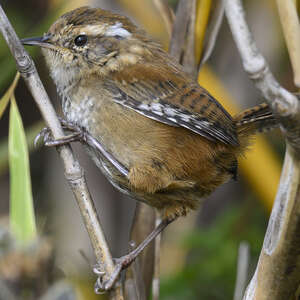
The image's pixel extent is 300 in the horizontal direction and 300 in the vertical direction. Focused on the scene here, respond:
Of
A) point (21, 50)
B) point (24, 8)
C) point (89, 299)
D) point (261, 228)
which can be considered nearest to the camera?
point (21, 50)

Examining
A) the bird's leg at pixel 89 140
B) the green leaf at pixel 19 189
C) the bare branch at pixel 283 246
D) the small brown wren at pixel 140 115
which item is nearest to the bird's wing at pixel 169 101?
the small brown wren at pixel 140 115

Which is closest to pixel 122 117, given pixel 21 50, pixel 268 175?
pixel 21 50

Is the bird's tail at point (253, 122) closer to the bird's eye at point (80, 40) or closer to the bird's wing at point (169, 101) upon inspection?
the bird's wing at point (169, 101)

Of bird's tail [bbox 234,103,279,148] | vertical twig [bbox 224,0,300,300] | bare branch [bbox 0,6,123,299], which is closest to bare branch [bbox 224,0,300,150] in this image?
vertical twig [bbox 224,0,300,300]

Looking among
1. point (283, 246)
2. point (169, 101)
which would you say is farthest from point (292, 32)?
point (169, 101)

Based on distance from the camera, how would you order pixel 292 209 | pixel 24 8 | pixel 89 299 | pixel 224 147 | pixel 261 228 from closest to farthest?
pixel 292 209 → pixel 224 147 → pixel 89 299 → pixel 261 228 → pixel 24 8

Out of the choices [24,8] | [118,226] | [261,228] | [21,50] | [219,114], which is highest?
[24,8]

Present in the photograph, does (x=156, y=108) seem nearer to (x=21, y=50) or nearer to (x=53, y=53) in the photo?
(x=53, y=53)
